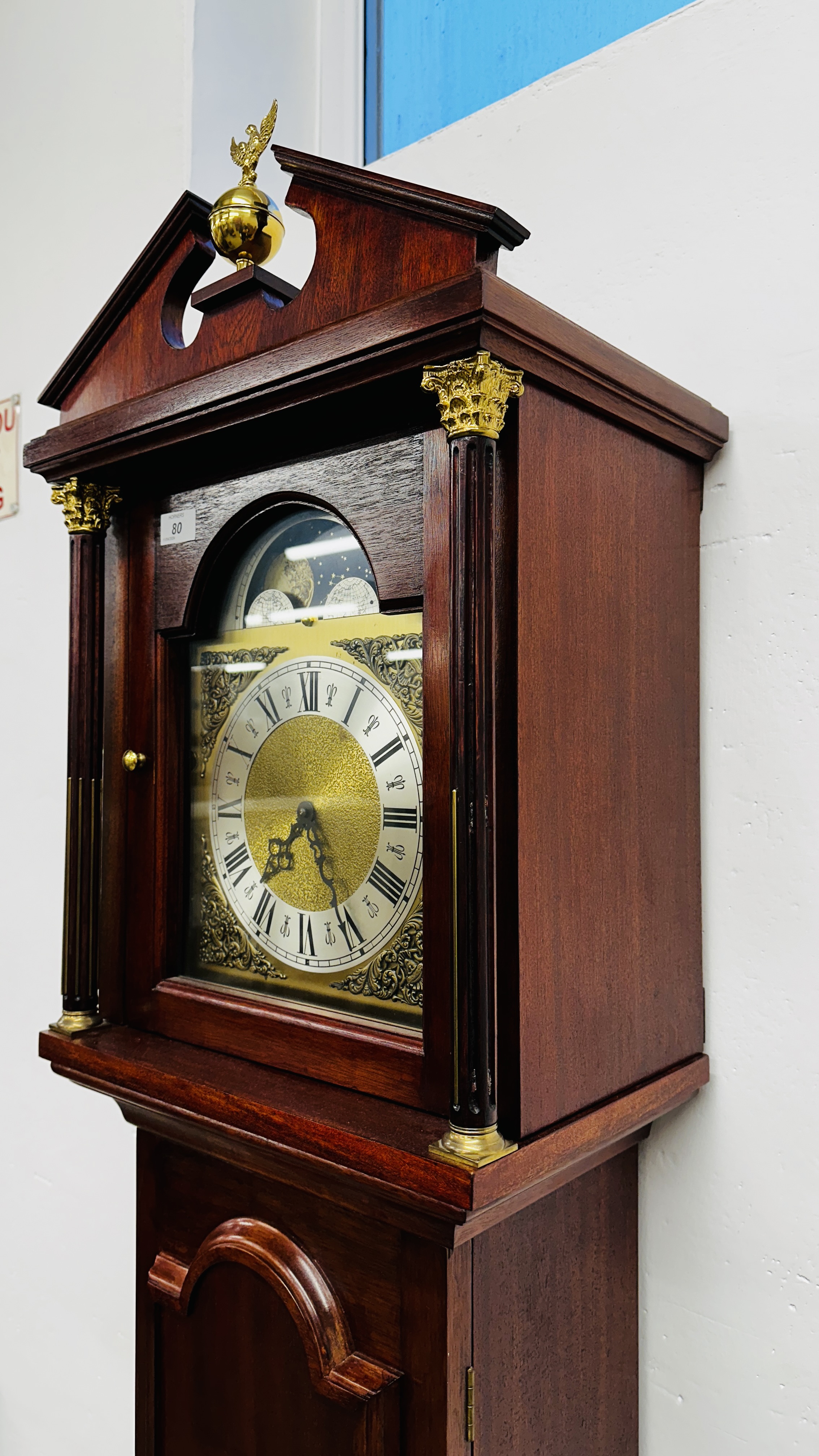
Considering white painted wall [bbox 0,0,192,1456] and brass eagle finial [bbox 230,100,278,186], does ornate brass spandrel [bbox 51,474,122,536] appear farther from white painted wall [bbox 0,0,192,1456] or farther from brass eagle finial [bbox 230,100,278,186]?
white painted wall [bbox 0,0,192,1456]

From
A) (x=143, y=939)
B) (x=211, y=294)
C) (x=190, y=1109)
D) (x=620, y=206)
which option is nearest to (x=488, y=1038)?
(x=190, y=1109)

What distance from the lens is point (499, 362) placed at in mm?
638

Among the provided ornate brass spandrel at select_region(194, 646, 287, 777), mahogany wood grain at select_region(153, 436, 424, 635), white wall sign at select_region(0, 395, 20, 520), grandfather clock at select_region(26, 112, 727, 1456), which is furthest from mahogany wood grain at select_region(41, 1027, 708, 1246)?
white wall sign at select_region(0, 395, 20, 520)

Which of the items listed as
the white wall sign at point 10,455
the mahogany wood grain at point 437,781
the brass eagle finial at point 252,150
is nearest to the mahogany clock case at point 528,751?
the mahogany wood grain at point 437,781

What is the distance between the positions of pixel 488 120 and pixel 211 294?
1.68 ft

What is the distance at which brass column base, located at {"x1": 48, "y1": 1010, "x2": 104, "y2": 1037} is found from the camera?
925 millimetres

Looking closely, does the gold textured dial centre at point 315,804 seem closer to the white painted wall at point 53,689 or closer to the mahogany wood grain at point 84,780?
the mahogany wood grain at point 84,780

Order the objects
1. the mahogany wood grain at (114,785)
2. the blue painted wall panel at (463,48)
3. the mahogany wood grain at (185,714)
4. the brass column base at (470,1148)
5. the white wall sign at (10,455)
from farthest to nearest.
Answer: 1. the white wall sign at (10,455)
2. the blue painted wall panel at (463,48)
3. the mahogany wood grain at (114,785)
4. the mahogany wood grain at (185,714)
5. the brass column base at (470,1148)

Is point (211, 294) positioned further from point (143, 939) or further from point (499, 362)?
point (143, 939)

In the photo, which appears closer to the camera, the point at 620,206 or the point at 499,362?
the point at 499,362

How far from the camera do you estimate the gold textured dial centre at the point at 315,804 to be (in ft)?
2.51

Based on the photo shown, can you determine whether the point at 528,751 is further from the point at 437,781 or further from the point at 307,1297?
the point at 307,1297

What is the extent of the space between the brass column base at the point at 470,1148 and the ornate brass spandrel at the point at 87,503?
0.63m

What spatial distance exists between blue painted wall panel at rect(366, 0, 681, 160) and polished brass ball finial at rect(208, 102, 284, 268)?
476mm
